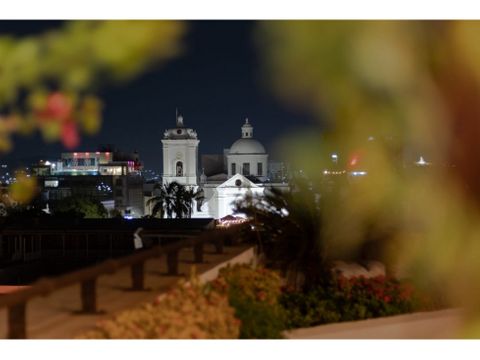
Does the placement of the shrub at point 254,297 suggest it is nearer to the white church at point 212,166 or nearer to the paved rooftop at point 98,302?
the paved rooftop at point 98,302

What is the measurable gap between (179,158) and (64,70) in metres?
67.0

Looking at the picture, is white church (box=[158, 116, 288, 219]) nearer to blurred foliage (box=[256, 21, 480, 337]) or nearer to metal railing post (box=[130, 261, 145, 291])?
blurred foliage (box=[256, 21, 480, 337])

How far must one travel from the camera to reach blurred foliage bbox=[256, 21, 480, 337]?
6688 millimetres

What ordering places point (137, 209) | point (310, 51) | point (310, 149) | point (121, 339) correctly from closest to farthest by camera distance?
point (121, 339) → point (310, 51) → point (310, 149) → point (137, 209)

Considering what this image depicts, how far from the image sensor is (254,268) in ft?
23.6

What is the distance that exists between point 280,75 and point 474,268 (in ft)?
8.79

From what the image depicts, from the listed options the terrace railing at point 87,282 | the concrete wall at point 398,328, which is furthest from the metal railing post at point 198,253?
the concrete wall at point 398,328

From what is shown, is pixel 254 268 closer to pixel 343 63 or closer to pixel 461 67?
pixel 343 63

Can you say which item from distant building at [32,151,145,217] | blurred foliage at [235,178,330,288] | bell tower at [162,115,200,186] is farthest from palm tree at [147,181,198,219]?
blurred foliage at [235,178,330,288]

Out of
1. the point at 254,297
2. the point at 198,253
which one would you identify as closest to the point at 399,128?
the point at 254,297

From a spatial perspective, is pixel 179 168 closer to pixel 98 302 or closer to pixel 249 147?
pixel 249 147

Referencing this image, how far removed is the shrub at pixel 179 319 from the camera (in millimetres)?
4820

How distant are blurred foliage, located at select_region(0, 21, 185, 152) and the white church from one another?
175ft

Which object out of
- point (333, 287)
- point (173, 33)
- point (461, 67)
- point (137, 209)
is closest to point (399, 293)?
point (333, 287)
